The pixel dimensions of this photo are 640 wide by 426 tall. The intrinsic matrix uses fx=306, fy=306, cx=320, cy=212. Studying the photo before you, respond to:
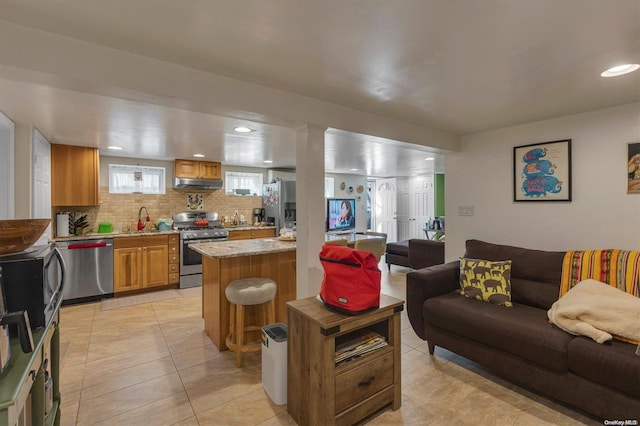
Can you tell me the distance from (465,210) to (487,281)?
128cm

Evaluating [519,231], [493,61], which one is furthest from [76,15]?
[519,231]

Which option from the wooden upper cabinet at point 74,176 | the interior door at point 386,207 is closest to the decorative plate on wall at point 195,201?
the wooden upper cabinet at point 74,176

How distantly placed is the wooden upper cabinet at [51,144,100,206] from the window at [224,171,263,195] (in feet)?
6.95

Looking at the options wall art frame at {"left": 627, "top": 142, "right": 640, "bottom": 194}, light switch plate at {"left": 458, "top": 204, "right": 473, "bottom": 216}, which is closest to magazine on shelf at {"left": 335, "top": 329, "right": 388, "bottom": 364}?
light switch plate at {"left": 458, "top": 204, "right": 473, "bottom": 216}

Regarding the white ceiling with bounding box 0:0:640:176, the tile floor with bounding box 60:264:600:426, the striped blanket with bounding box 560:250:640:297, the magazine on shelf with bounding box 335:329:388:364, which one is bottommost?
the tile floor with bounding box 60:264:600:426

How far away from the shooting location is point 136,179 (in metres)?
5.14

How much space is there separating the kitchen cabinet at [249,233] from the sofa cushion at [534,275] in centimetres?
390

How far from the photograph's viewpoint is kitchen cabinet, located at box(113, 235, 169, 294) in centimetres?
435

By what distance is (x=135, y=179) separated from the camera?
5.13m

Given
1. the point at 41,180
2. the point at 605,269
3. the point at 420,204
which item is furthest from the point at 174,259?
the point at 420,204

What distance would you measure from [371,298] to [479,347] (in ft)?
3.69

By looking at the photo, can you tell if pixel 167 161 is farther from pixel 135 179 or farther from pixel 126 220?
pixel 126 220

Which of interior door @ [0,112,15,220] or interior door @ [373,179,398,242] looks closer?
Result: interior door @ [0,112,15,220]

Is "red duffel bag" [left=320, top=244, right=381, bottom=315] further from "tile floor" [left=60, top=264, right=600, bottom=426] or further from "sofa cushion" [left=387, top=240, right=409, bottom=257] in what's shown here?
"sofa cushion" [left=387, top=240, right=409, bottom=257]
